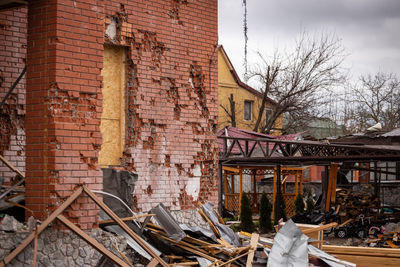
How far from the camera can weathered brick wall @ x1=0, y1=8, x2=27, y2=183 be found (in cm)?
738

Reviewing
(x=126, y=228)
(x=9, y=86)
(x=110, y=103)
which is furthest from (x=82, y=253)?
(x=110, y=103)

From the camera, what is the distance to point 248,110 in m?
36.3

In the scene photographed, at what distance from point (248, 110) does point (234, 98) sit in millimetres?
1620

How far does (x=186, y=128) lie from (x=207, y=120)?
53 centimetres

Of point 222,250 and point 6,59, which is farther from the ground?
point 6,59

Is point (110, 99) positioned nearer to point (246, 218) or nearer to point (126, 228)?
point (126, 228)

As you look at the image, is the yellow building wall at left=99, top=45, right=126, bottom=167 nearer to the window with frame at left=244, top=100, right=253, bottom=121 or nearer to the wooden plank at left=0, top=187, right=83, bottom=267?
the wooden plank at left=0, top=187, right=83, bottom=267

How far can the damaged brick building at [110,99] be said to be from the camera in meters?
6.13

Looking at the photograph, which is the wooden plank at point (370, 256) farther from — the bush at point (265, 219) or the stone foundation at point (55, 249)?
the bush at point (265, 219)

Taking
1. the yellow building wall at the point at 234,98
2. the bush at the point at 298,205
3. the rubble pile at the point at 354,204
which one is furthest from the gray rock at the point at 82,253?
the yellow building wall at the point at 234,98

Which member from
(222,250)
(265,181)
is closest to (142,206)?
(222,250)

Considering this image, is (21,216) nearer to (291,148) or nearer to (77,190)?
(77,190)

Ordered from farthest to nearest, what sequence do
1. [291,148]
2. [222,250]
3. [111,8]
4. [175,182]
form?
[291,148] < [175,182] < [111,8] < [222,250]

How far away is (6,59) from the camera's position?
24.3 ft
